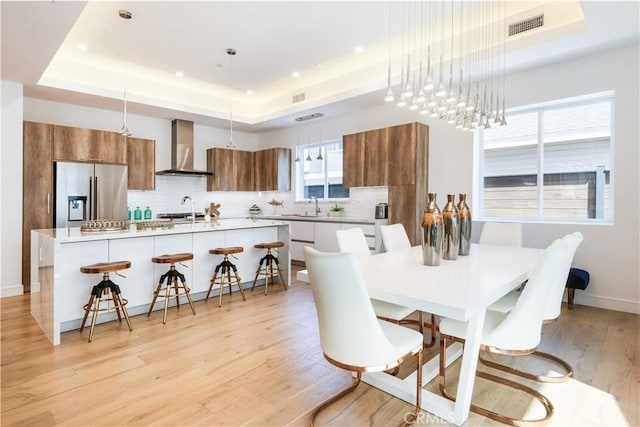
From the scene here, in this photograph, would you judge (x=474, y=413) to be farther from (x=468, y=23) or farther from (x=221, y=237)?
(x=468, y=23)

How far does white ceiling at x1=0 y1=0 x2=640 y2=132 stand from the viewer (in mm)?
3316

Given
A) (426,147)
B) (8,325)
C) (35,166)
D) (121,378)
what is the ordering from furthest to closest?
(426,147) < (35,166) < (8,325) < (121,378)

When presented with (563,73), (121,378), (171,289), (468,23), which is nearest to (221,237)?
(171,289)

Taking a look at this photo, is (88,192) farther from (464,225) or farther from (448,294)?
(448,294)

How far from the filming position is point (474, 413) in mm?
1974

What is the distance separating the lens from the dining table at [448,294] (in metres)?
1.61

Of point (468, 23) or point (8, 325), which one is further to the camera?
point (468, 23)

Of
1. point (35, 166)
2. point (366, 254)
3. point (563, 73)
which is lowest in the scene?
point (366, 254)

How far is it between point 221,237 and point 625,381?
155 inches

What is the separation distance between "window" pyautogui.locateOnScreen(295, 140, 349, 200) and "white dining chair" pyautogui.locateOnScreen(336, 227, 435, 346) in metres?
3.58

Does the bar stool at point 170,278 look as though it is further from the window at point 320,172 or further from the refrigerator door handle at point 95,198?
the window at point 320,172

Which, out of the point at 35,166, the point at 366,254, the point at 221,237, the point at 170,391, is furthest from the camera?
the point at 35,166

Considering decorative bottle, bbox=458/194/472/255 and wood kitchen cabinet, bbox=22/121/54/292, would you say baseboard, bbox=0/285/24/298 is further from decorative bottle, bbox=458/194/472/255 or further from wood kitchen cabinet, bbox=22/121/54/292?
decorative bottle, bbox=458/194/472/255

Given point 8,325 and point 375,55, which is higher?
point 375,55
